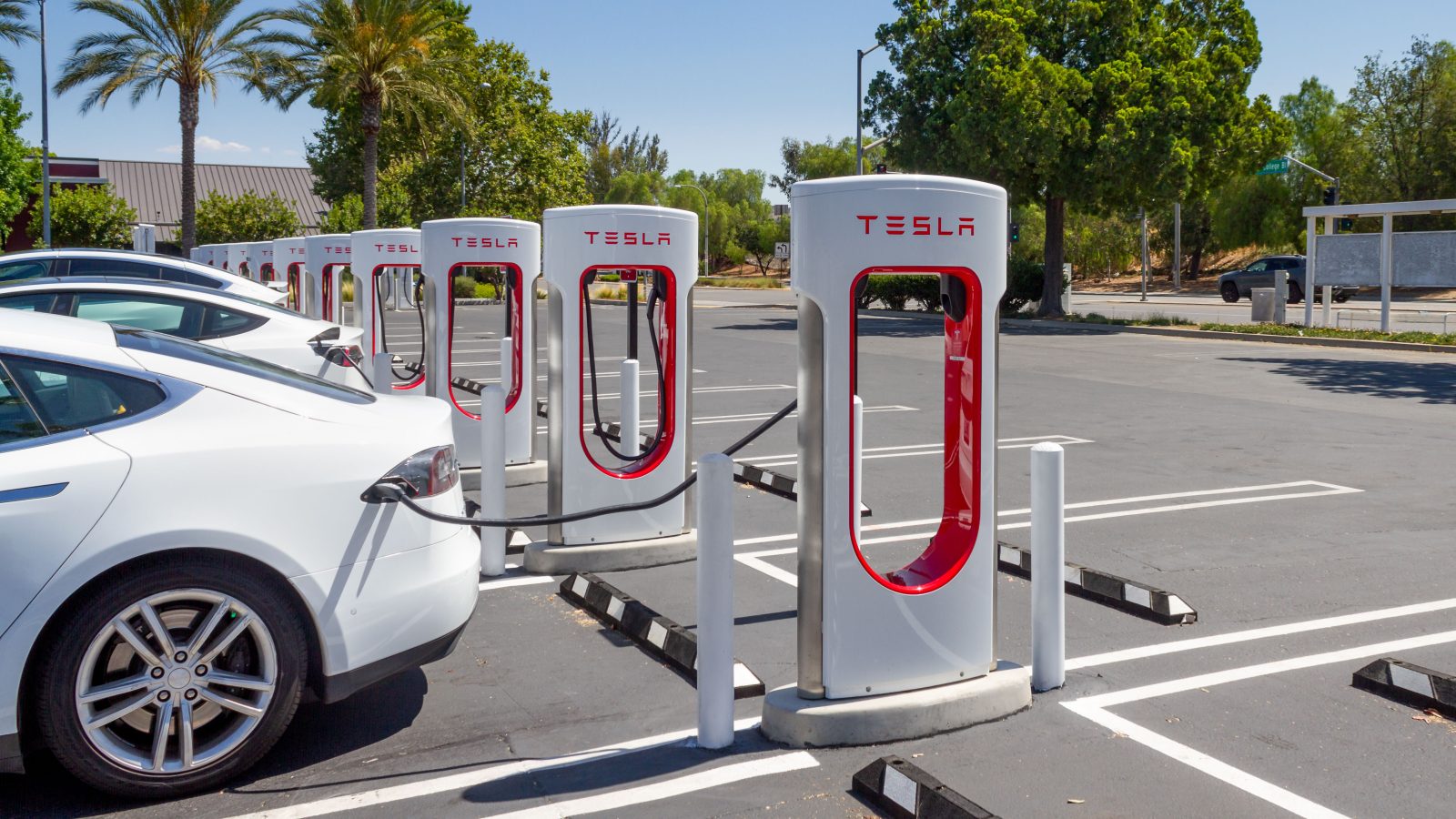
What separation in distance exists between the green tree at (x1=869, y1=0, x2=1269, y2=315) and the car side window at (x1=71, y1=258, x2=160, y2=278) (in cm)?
2120

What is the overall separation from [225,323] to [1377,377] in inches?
615

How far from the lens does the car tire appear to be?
3.80 m

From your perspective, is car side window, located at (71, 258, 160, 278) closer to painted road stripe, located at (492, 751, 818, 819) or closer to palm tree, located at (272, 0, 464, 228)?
painted road stripe, located at (492, 751, 818, 819)

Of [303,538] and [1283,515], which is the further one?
[1283,515]

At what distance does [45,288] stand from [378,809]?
6220mm

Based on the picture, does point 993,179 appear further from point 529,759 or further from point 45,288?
point 529,759

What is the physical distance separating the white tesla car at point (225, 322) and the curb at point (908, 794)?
6.09 meters

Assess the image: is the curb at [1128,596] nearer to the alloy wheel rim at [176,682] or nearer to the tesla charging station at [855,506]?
the tesla charging station at [855,506]

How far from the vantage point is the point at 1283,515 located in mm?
8312

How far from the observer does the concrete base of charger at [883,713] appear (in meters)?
4.37

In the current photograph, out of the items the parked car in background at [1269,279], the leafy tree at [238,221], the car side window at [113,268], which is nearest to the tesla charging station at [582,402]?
the car side window at [113,268]

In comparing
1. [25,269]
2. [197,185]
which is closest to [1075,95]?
[25,269]

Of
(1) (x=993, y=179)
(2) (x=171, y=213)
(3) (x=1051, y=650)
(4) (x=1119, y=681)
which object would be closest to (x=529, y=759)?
(3) (x=1051, y=650)

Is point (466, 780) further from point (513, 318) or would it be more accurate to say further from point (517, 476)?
point (513, 318)
